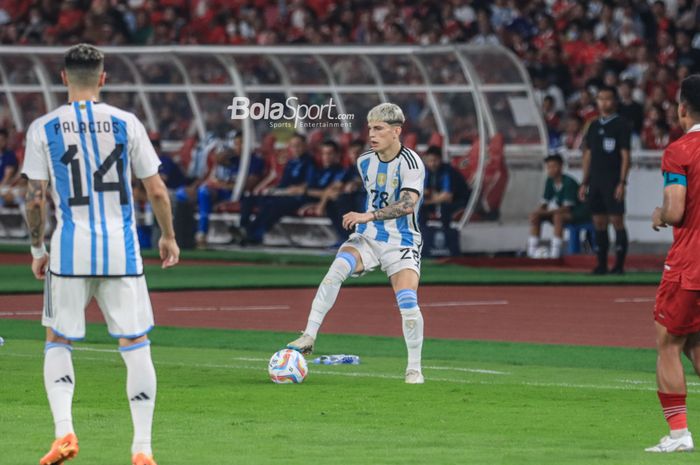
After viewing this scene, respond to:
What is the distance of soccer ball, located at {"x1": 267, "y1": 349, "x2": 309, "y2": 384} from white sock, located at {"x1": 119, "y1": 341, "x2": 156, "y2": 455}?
3.81 m

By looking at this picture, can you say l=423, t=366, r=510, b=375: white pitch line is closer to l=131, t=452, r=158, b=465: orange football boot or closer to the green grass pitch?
the green grass pitch

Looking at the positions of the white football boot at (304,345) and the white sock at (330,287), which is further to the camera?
the white sock at (330,287)

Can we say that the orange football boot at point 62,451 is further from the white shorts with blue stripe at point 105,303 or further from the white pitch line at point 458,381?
the white pitch line at point 458,381

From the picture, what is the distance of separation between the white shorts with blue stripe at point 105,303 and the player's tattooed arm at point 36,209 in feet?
1.10

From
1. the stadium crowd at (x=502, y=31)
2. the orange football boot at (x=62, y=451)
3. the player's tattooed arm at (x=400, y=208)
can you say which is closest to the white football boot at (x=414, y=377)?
the player's tattooed arm at (x=400, y=208)

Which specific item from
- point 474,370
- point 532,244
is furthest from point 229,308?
point 532,244

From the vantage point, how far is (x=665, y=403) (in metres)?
9.09

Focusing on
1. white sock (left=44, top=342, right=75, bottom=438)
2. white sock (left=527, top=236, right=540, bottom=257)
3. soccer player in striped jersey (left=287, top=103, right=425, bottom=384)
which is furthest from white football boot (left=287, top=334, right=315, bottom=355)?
white sock (left=527, top=236, right=540, bottom=257)

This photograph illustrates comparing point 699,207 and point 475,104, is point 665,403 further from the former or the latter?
point 475,104

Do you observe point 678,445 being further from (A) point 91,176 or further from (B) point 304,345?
(B) point 304,345

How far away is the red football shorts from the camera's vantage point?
29.4ft

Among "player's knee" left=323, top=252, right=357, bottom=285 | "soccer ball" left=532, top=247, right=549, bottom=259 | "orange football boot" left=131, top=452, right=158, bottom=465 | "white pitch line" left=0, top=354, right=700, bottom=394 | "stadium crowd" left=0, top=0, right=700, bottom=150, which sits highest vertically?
"stadium crowd" left=0, top=0, right=700, bottom=150

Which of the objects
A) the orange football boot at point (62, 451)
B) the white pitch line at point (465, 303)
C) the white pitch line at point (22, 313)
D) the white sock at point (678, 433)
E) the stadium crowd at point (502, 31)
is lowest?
the white pitch line at point (465, 303)

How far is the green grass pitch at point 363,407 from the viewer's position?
8.95m
